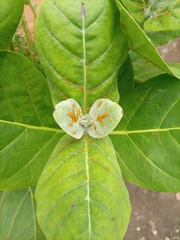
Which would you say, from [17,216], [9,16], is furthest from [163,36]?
[17,216]

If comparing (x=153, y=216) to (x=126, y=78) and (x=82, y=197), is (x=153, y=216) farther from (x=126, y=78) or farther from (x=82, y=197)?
(x=82, y=197)

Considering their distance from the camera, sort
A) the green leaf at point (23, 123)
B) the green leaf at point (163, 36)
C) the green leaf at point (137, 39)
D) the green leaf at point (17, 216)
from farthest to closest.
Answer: the green leaf at point (17, 216) < the green leaf at point (163, 36) < the green leaf at point (23, 123) < the green leaf at point (137, 39)

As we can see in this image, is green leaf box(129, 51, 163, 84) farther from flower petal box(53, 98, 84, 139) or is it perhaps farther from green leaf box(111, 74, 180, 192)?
flower petal box(53, 98, 84, 139)

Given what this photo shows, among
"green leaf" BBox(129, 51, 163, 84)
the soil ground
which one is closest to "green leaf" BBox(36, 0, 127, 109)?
"green leaf" BBox(129, 51, 163, 84)

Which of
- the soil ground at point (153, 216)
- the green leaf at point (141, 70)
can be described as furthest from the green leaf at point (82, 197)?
the soil ground at point (153, 216)

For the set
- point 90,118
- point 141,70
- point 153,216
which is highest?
point 90,118

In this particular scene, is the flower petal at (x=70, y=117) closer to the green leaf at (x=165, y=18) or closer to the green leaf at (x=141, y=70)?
the green leaf at (x=165, y=18)
